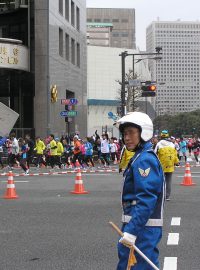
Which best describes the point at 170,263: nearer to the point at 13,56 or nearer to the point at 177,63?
the point at 13,56

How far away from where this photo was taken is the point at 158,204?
428 centimetres

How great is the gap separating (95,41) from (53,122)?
125434 millimetres

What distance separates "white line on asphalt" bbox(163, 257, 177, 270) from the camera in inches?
268

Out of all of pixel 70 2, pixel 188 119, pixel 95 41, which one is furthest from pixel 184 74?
pixel 70 2

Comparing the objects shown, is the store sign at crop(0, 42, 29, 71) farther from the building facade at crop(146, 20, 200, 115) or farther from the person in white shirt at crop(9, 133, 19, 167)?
the building facade at crop(146, 20, 200, 115)

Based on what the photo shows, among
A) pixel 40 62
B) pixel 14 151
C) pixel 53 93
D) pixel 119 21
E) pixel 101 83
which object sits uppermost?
pixel 119 21

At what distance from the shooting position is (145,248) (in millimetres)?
4121

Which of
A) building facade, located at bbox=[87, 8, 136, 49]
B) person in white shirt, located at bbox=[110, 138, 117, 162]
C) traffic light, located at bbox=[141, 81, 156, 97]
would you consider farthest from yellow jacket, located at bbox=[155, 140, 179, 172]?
building facade, located at bbox=[87, 8, 136, 49]

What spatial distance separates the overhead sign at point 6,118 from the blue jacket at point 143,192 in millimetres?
9709

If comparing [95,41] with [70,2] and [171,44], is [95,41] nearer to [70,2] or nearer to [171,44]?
[171,44]

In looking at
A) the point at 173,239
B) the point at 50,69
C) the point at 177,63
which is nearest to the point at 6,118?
the point at 173,239

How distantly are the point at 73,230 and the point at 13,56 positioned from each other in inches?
1013

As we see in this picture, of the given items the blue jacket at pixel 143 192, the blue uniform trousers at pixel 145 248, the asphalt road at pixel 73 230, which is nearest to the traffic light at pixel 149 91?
the asphalt road at pixel 73 230

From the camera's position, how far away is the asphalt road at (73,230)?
23.8ft
